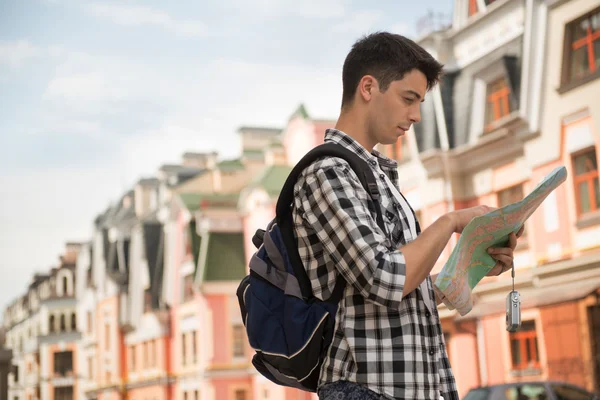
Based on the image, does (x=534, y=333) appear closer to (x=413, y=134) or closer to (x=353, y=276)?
(x=413, y=134)

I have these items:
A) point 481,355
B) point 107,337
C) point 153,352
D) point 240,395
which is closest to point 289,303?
point 481,355

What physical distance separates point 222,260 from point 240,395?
4.97 m

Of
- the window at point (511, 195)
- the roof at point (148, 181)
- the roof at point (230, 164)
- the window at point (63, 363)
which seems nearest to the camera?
the window at point (511, 195)

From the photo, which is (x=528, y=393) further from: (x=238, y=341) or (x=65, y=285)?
(x=65, y=285)

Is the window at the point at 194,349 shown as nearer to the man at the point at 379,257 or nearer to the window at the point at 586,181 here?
the window at the point at 586,181

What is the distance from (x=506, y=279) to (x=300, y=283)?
18218 mm

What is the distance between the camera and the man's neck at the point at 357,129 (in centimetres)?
287

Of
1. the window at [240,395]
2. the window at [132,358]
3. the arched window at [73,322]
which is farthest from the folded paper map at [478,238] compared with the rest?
the arched window at [73,322]

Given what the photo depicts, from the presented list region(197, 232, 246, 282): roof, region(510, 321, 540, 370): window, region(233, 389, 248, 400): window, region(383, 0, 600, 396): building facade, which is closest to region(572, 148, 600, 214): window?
region(383, 0, 600, 396): building facade

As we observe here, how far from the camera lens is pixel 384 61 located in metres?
2.82

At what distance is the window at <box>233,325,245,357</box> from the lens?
111 feet

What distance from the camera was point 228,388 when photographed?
33.4m

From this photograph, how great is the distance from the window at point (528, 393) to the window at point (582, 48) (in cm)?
608

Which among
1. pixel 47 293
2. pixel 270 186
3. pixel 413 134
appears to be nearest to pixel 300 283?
pixel 413 134
